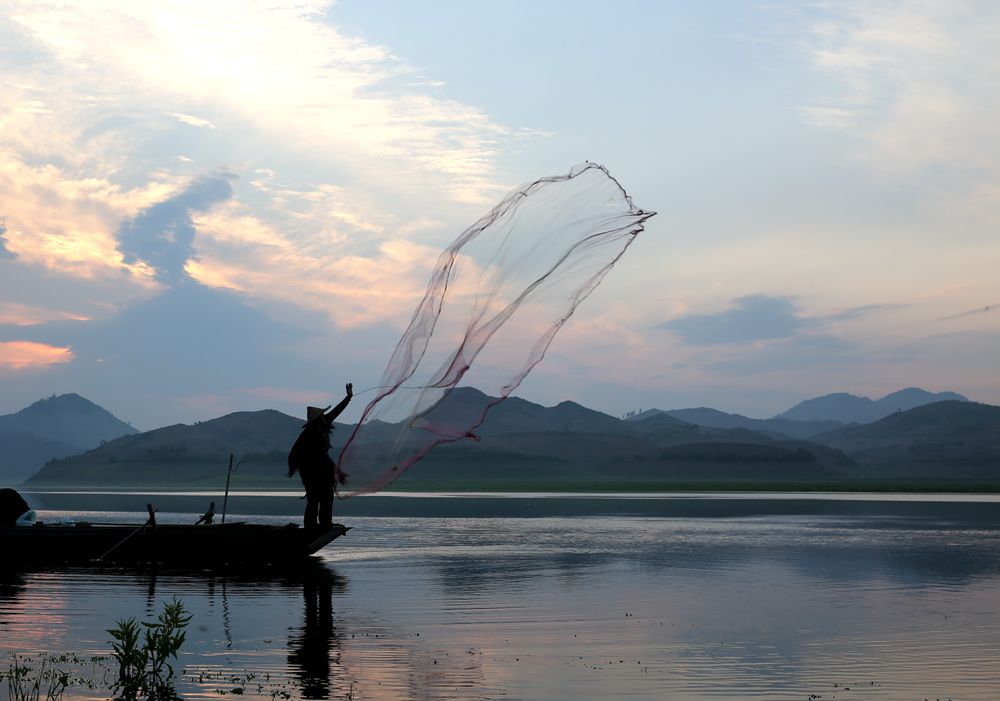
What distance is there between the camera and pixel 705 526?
8025cm

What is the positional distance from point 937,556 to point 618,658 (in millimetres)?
33462

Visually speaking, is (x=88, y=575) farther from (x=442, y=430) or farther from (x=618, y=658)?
(x=618, y=658)

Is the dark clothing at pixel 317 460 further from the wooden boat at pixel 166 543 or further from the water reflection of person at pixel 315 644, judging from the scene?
the water reflection of person at pixel 315 644

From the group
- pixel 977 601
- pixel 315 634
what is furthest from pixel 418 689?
pixel 977 601

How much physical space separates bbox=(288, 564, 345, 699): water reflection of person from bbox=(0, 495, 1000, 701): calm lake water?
7cm

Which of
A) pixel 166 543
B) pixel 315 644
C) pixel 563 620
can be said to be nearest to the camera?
pixel 315 644

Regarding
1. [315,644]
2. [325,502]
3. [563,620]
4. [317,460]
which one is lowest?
[563,620]

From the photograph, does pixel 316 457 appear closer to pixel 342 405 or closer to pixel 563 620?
pixel 342 405

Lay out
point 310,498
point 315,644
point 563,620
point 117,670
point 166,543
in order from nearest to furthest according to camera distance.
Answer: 1. point 117,670
2. point 315,644
3. point 563,620
4. point 310,498
5. point 166,543

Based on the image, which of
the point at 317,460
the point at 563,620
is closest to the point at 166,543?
the point at 317,460

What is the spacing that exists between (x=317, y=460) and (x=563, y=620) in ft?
56.3

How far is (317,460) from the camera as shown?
45312mm

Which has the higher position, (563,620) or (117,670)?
(117,670)

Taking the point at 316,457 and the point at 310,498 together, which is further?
the point at 310,498
